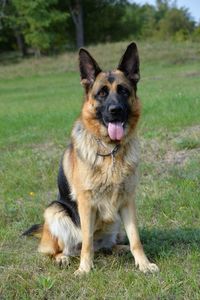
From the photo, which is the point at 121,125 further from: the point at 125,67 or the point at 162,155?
the point at 162,155

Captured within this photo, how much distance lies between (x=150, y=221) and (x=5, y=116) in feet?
33.5

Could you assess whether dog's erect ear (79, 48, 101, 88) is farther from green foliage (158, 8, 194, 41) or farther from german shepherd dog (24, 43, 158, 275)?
green foliage (158, 8, 194, 41)

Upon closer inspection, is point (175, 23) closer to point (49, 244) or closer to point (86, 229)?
point (49, 244)

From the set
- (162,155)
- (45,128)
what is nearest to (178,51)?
(45,128)

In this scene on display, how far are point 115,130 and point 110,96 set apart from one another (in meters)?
0.30

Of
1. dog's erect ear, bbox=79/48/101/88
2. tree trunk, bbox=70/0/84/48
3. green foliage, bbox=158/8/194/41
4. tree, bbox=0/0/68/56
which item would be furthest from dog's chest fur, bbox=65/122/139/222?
green foliage, bbox=158/8/194/41

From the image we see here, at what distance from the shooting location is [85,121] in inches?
175

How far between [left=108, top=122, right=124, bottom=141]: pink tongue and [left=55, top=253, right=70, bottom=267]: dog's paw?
118cm

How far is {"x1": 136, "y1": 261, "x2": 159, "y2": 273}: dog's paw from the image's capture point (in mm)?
4137

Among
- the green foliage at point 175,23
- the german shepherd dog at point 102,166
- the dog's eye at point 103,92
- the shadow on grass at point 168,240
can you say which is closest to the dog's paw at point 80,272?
the german shepherd dog at point 102,166

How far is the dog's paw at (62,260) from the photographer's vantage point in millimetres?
4457

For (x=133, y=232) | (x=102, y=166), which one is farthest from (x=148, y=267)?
(x=102, y=166)

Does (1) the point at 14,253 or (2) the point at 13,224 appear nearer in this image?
(1) the point at 14,253

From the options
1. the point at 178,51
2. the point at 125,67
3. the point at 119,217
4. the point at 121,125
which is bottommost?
the point at 178,51
